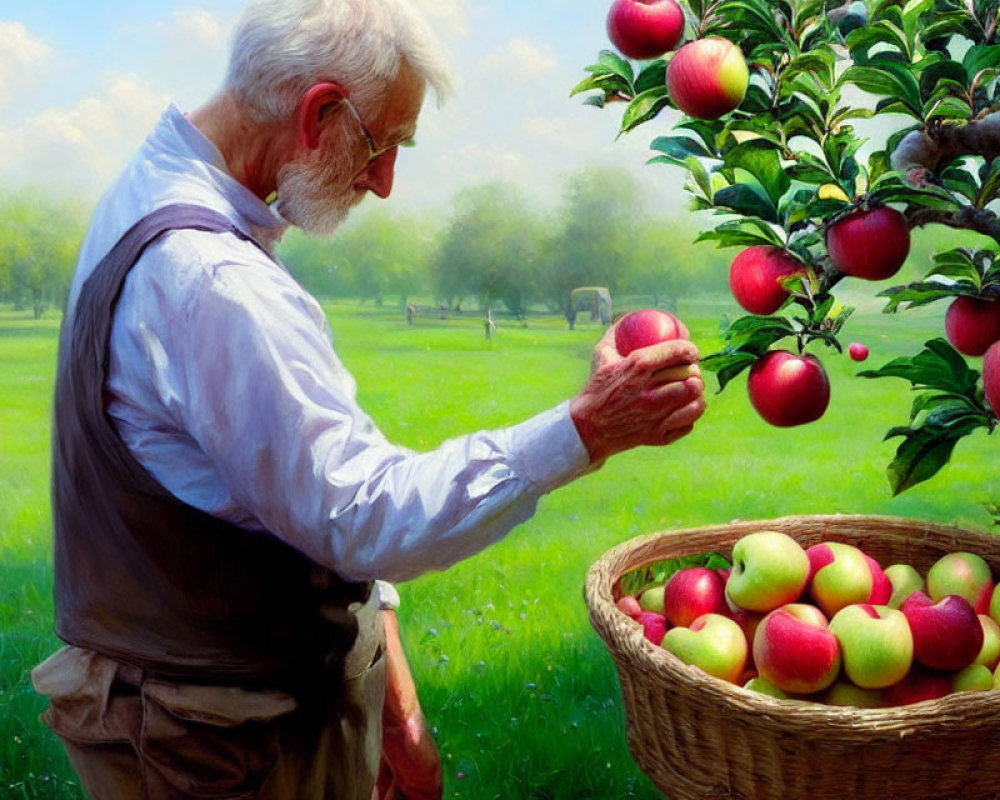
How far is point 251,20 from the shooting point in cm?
161

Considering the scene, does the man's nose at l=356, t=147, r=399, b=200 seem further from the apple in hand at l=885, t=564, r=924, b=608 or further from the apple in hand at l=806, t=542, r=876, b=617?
the apple in hand at l=885, t=564, r=924, b=608

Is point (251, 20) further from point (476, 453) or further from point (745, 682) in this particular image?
point (745, 682)

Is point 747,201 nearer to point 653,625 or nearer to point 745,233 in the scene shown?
point 745,233

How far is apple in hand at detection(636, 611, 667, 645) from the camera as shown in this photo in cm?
197

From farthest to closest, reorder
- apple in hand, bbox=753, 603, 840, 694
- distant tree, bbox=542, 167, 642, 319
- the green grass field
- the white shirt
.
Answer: distant tree, bbox=542, 167, 642, 319
the green grass field
apple in hand, bbox=753, 603, 840, 694
the white shirt

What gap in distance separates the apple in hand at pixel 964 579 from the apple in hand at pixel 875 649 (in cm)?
30

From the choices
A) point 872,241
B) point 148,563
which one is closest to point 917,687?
point 872,241

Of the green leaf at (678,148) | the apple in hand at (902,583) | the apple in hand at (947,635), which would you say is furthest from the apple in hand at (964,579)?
the green leaf at (678,148)

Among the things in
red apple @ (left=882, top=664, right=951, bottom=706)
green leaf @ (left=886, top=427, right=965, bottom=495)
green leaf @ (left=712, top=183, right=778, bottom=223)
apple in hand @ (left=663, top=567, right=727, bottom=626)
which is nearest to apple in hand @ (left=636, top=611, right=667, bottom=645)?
apple in hand @ (left=663, top=567, right=727, bottom=626)

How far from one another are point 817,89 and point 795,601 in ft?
2.74

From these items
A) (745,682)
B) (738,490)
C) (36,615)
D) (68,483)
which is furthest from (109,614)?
(738,490)

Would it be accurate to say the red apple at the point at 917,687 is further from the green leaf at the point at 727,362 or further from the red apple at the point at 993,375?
the green leaf at the point at 727,362

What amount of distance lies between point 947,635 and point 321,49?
47.8 inches

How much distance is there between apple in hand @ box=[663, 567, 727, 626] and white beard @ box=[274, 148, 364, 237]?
0.84 m
